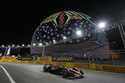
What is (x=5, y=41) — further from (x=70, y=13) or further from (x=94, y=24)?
(x=94, y=24)

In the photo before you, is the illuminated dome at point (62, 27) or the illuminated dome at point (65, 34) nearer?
the illuminated dome at point (65, 34)

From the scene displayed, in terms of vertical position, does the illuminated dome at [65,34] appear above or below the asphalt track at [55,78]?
above

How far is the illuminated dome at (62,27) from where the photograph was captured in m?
71.4

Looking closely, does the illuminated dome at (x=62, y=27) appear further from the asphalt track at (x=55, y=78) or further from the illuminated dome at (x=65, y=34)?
the asphalt track at (x=55, y=78)

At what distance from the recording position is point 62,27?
78500 millimetres

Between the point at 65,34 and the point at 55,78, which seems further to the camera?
A: the point at 65,34

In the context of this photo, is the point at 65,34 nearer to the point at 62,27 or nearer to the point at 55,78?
the point at 62,27

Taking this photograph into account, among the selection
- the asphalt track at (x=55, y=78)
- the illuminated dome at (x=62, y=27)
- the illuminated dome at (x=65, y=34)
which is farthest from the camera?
the illuminated dome at (x=62, y=27)

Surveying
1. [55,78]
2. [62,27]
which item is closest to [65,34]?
[62,27]

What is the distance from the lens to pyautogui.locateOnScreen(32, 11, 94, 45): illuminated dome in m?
71.4

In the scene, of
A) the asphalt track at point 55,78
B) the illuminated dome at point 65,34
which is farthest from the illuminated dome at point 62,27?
the asphalt track at point 55,78

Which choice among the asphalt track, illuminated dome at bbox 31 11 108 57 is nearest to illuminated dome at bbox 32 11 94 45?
illuminated dome at bbox 31 11 108 57

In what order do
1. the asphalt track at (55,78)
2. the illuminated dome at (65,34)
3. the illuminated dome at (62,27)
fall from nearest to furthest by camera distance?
1. the asphalt track at (55,78)
2. the illuminated dome at (65,34)
3. the illuminated dome at (62,27)

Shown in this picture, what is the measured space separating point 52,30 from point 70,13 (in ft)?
41.2
